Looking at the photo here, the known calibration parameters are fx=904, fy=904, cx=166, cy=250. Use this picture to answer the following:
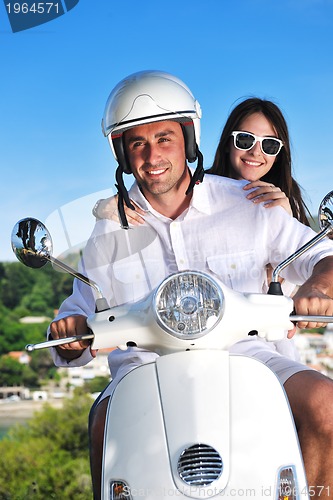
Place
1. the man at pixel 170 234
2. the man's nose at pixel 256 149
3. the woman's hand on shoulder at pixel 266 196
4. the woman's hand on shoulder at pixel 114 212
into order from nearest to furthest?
the man at pixel 170 234, the woman's hand on shoulder at pixel 114 212, the woman's hand on shoulder at pixel 266 196, the man's nose at pixel 256 149

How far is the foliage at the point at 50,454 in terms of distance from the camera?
26.0 meters

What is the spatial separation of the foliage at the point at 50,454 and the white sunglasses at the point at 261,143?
19.9m

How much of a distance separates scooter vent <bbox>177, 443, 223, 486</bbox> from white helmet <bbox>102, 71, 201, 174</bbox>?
113cm

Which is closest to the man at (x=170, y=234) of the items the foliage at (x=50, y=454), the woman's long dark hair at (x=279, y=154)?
the woman's long dark hair at (x=279, y=154)

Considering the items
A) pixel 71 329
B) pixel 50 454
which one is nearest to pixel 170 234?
pixel 71 329

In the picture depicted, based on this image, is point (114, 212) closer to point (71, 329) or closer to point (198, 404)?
point (71, 329)

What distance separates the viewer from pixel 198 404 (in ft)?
6.34

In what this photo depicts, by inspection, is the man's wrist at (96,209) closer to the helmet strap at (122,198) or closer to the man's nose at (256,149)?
the helmet strap at (122,198)

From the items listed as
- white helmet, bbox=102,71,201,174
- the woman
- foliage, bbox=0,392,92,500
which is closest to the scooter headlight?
white helmet, bbox=102,71,201,174

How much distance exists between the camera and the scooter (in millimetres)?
1868

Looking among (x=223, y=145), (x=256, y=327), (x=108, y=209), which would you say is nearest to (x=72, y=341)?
(x=256, y=327)

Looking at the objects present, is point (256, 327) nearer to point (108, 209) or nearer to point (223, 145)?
point (108, 209)

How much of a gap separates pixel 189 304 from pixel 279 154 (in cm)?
213

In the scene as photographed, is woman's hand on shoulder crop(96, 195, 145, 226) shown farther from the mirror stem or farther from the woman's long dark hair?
the woman's long dark hair
